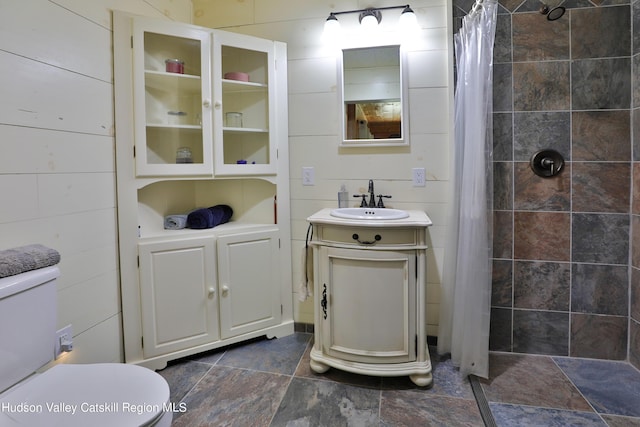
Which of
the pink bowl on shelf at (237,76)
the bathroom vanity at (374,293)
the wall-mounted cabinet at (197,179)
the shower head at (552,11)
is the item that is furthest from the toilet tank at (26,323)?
the shower head at (552,11)

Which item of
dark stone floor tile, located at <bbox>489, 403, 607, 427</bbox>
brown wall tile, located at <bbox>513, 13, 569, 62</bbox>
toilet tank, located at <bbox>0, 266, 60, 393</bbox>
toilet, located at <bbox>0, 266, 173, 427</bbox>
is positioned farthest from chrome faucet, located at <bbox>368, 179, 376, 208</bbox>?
toilet tank, located at <bbox>0, 266, 60, 393</bbox>

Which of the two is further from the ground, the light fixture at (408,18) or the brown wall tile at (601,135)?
the light fixture at (408,18)

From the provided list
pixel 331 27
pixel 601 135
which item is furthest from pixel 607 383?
pixel 331 27

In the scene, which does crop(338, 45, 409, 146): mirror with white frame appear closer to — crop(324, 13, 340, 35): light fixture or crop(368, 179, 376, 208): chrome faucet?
crop(324, 13, 340, 35): light fixture

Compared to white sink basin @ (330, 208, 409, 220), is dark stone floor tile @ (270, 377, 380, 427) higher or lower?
lower

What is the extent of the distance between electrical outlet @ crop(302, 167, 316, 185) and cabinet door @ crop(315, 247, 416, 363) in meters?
0.58

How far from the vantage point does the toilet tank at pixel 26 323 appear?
107 cm

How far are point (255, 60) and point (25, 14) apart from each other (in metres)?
1.07

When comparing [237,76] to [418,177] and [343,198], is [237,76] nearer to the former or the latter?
[343,198]

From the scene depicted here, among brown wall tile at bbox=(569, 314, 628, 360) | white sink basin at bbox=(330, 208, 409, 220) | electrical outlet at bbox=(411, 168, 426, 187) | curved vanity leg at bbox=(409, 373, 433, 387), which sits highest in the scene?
electrical outlet at bbox=(411, 168, 426, 187)

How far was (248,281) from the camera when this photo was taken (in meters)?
2.07

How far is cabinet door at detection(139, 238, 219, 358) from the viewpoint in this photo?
181 cm

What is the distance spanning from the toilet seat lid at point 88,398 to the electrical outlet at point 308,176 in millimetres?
1347

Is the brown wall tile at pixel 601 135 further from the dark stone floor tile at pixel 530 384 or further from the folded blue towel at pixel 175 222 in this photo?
the folded blue towel at pixel 175 222
